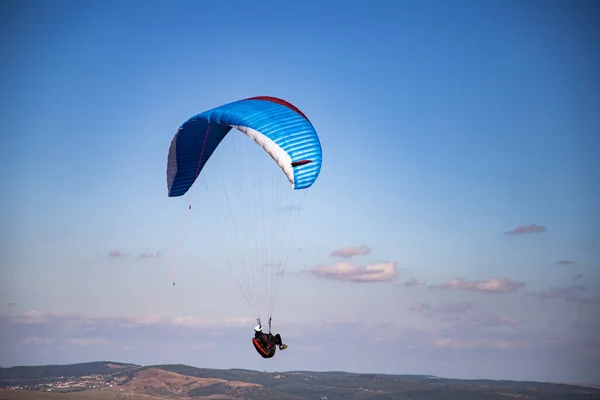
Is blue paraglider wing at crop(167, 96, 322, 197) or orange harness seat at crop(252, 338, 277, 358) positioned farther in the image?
blue paraglider wing at crop(167, 96, 322, 197)

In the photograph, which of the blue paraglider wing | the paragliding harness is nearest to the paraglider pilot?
the paragliding harness

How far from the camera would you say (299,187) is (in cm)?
3891

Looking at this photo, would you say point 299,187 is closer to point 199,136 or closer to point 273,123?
point 273,123

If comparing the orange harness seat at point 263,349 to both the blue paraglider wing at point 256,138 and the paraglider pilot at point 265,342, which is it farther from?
the blue paraglider wing at point 256,138

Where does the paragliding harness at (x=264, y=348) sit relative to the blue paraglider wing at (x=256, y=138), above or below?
below

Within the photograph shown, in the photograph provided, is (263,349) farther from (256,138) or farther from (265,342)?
(256,138)

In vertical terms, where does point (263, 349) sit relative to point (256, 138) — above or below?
below

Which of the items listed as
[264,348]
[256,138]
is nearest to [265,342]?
[264,348]

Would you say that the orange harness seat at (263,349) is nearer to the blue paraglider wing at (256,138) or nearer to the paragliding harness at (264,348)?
the paragliding harness at (264,348)

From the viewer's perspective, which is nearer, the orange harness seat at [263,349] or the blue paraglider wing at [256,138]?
the orange harness seat at [263,349]

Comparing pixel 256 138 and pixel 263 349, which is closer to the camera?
pixel 263 349

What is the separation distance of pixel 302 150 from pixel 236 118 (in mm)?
4250

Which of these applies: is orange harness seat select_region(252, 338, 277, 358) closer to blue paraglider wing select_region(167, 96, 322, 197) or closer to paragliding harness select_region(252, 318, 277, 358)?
paragliding harness select_region(252, 318, 277, 358)

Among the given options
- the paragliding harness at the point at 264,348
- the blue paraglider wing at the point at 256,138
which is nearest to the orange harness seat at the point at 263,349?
the paragliding harness at the point at 264,348
